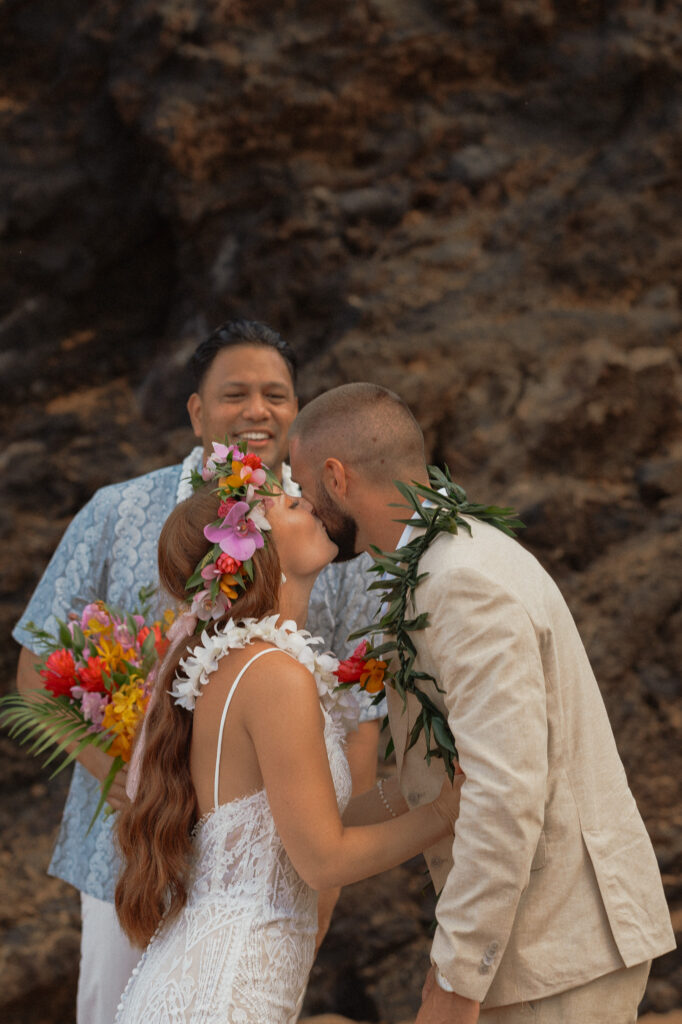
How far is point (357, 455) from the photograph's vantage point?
9.04ft

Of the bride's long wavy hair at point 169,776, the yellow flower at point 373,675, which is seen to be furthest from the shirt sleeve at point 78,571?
the yellow flower at point 373,675

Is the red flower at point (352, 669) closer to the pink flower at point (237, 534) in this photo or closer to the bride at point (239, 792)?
the bride at point (239, 792)

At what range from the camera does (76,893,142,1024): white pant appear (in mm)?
3461

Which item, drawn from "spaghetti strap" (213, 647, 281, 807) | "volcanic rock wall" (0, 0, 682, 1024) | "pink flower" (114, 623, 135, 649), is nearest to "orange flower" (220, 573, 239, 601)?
"spaghetti strap" (213, 647, 281, 807)

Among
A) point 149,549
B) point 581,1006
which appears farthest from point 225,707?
point 149,549

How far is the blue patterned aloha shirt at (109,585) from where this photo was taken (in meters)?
3.75

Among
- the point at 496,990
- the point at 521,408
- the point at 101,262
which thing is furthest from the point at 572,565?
the point at 496,990

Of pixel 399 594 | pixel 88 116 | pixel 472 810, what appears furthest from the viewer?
pixel 88 116

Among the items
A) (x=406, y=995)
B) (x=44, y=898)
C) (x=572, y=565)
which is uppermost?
(x=572, y=565)

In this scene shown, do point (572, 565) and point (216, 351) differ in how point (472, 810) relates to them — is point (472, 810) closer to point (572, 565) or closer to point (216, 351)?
point (216, 351)

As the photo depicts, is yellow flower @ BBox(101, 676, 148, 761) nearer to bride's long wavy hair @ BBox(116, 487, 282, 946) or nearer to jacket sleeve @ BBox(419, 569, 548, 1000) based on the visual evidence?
bride's long wavy hair @ BBox(116, 487, 282, 946)

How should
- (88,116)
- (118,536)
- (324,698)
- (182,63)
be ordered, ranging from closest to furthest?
(324,698) < (118,536) < (182,63) < (88,116)

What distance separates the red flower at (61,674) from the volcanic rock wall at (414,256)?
289 cm

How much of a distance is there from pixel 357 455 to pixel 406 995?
4.03 m
